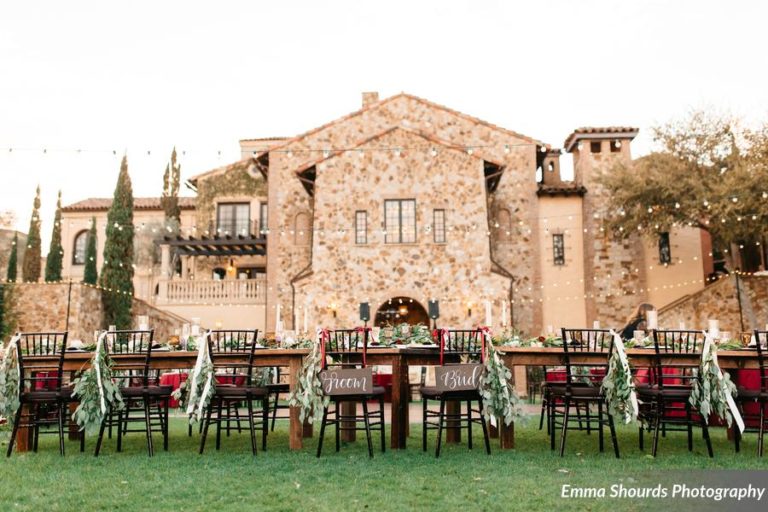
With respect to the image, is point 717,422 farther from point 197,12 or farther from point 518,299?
point 518,299

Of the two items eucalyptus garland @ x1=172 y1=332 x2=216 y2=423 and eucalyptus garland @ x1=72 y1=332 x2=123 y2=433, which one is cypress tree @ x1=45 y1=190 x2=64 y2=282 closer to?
eucalyptus garland @ x1=72 y1=332 x2=123 y2=433

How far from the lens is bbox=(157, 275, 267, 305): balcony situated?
22.1m

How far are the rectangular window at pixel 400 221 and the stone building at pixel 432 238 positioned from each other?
35 mm

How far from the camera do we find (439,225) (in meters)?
19.3

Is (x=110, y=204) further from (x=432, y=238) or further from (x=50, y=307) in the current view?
(x=432, y=238)

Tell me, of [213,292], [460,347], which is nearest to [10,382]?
[460,347]

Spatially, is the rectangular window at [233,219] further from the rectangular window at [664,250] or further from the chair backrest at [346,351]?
the chair backrest at [346,351]

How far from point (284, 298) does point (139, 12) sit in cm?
1192

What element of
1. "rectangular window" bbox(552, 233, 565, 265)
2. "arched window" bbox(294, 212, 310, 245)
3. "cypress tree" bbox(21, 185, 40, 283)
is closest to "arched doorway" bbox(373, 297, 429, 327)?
"arched window" bbox(294, 212, 310, 245)

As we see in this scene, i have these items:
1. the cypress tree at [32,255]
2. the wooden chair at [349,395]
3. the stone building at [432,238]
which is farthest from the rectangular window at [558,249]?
the cypress tree at [32,255]

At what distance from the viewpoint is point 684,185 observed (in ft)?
59.3

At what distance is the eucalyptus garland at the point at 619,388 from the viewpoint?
5652 millimetres

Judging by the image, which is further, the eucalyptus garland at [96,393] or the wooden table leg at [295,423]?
the wooden table leg at [295,423]

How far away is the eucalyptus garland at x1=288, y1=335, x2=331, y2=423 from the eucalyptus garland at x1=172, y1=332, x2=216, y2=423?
2.64ft
